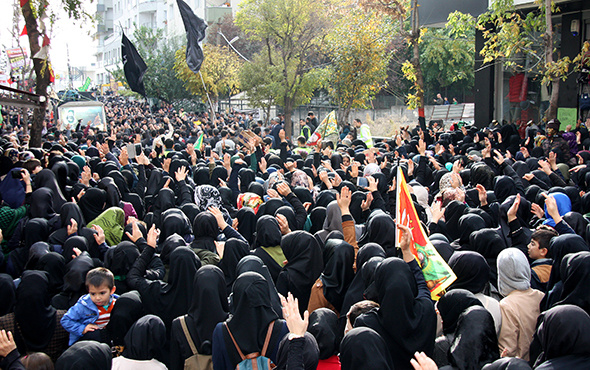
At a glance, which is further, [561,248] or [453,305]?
[561,248]

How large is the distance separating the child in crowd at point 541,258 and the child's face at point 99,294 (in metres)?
3.23

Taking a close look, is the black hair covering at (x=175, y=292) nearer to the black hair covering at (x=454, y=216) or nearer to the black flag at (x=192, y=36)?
the black hair covering at (x=454, y=216)

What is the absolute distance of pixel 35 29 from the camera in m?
9.34

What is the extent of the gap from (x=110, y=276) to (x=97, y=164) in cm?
509

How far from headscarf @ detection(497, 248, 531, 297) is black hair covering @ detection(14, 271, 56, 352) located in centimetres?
325

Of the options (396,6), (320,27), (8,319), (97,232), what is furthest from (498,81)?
(8,319)

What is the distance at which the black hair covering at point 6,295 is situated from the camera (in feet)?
12.7

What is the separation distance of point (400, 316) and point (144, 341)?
1.52 m

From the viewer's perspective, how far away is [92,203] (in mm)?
Answer: 6332

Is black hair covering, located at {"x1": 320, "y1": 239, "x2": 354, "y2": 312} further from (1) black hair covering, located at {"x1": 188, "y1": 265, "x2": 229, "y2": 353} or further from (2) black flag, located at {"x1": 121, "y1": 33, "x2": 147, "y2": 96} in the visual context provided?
(2) black flag, located at {"x1": 121, "y1": 33, "x2": 147, "y2": 96}

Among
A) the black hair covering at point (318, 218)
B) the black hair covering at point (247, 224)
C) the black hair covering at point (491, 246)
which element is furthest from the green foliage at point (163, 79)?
the black hair covering at point (491, 246)

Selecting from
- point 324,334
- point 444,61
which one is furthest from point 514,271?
point 444,61

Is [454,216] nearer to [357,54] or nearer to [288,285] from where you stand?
[288,285]

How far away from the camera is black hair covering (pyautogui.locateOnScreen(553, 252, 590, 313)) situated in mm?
3381
